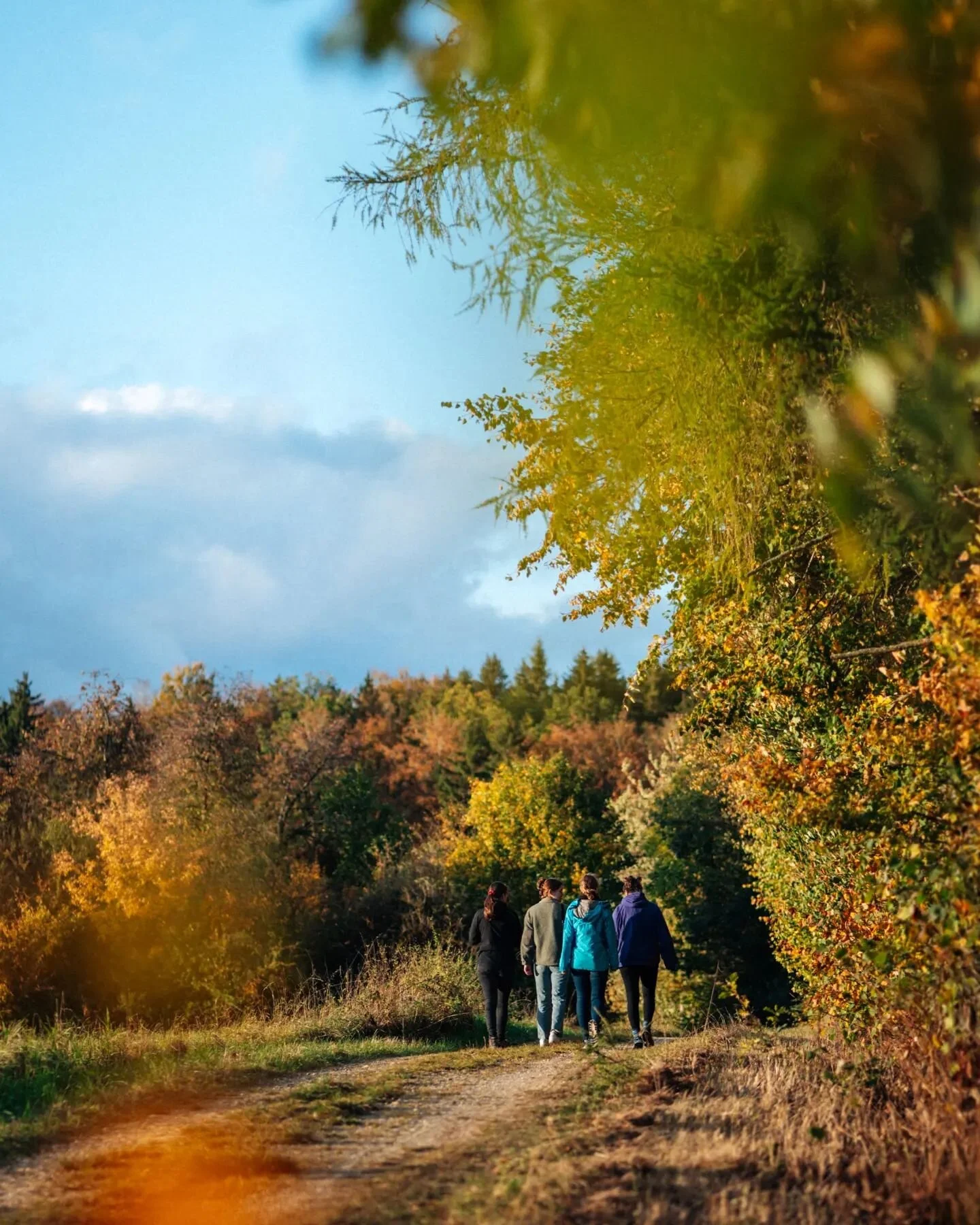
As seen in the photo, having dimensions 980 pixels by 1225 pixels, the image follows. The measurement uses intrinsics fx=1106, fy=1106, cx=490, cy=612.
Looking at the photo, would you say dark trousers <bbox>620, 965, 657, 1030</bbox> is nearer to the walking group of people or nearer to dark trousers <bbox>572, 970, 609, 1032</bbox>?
the walking group of people

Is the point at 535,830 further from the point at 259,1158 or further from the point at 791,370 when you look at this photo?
the point at 259,1158

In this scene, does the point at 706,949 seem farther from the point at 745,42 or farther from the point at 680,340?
the point at 745,42

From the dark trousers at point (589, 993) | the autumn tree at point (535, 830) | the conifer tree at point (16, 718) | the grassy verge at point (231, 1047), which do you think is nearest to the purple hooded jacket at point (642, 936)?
the dark trousers at point (589, 993)

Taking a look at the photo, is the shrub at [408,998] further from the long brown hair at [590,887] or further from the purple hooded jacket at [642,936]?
the purple hooded jacket at [642,936]

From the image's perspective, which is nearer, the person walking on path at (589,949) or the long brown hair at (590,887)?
the long brown hair at (590,887)

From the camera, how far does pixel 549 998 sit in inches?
523

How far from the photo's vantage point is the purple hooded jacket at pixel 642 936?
469 inches

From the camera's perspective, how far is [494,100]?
696 cm

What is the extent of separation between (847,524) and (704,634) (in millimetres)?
2902

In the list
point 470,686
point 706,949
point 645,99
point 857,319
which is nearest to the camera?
point 645,99

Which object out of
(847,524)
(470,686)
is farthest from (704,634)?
(470,686)

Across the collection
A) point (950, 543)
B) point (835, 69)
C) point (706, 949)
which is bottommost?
point (706, 949)

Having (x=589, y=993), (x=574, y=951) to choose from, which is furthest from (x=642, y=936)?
(x=589, y=993)

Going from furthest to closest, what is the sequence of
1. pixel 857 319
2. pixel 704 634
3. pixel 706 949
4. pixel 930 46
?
pixel 706 949
pixel 704 634
pixel 857 319
pixel 930 46
